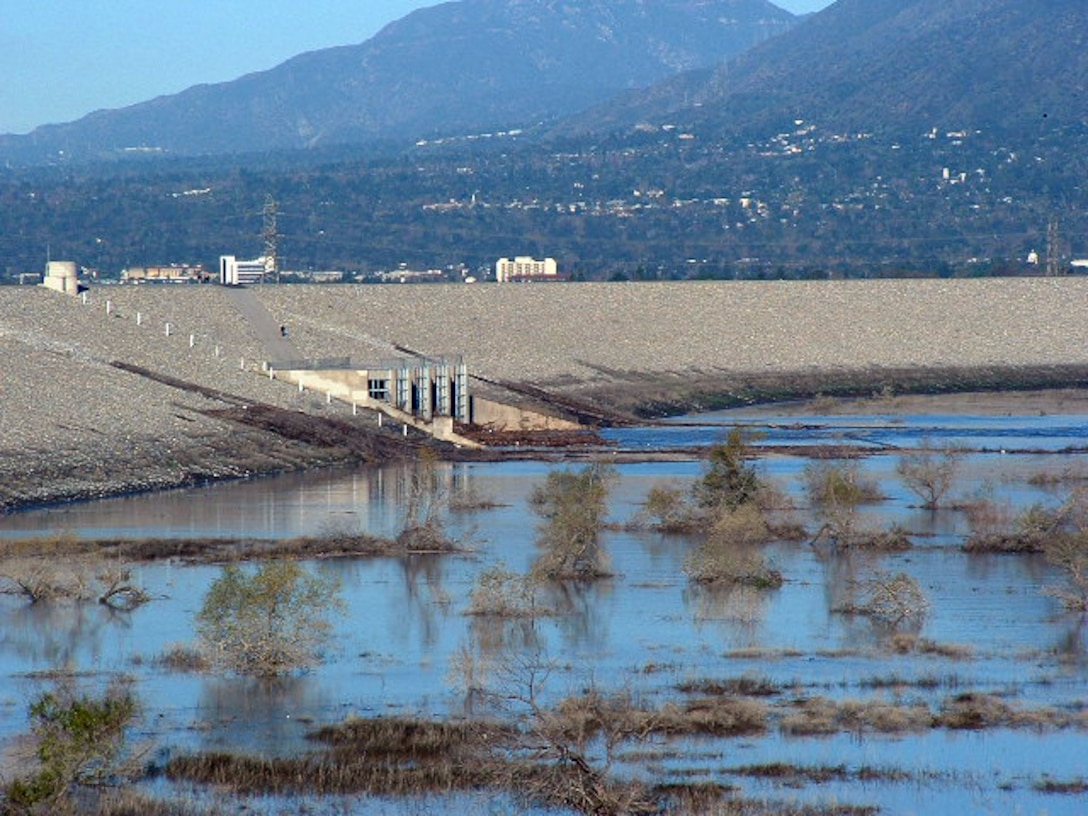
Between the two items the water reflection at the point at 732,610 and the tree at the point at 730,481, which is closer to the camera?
the water reflection at the point at 732,610

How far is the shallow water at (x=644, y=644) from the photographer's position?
19656mm

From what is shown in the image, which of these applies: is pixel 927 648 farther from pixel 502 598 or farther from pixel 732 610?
pixel 502 598

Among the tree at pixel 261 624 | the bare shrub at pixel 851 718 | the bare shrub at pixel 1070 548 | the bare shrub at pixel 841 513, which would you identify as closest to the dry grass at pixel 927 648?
the bare shrub at pixel 851 718

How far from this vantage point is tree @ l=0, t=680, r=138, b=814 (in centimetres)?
1692

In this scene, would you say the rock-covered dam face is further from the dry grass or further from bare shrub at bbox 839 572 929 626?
the dry grass

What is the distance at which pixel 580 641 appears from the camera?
84.5ft

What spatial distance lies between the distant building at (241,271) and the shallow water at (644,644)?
55.0 meters

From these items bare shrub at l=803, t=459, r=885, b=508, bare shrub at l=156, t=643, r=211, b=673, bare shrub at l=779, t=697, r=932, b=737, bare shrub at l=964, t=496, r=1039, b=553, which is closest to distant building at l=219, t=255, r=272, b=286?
bare shrub at l=803, t=459, r=885, b=508

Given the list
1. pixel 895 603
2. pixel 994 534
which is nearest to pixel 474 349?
pixel 994 534

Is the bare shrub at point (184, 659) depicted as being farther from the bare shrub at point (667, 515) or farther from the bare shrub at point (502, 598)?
the bare shrub at point (667, 515)

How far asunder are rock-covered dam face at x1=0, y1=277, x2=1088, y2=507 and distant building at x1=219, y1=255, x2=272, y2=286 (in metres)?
11.0

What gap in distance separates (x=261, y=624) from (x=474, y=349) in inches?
2057

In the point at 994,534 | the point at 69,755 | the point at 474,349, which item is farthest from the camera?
the point at 474,349

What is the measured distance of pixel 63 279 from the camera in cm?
7025
